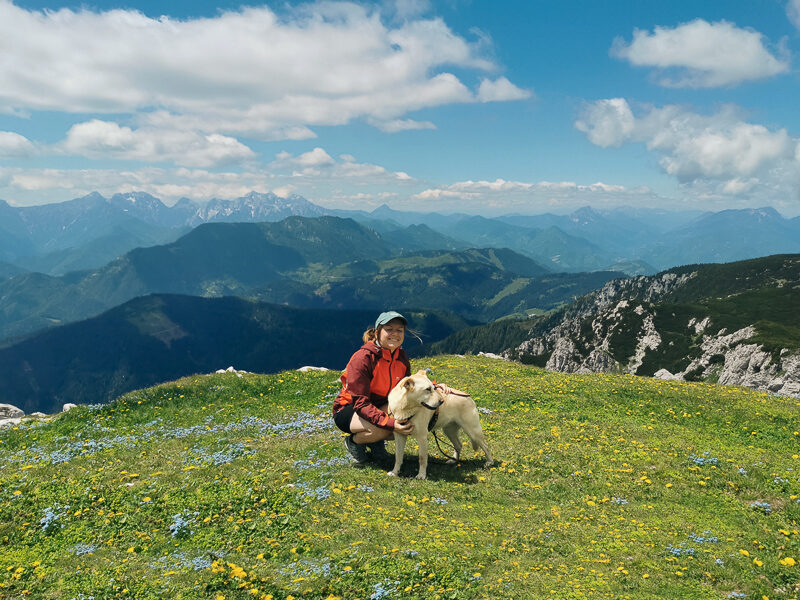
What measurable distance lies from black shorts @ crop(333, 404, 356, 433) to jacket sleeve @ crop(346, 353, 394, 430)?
1.78ft

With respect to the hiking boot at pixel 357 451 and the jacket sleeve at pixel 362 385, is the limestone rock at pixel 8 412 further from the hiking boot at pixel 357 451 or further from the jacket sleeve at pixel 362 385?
the jacket sleeve at pixel 362 385

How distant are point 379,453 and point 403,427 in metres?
2.90

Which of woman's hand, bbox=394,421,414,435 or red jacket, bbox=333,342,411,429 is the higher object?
red jacket, bbox=333,342,411,429

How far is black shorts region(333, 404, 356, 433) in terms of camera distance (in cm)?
1388

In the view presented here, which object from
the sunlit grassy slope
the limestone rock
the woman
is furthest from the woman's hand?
Result: the limestone rock

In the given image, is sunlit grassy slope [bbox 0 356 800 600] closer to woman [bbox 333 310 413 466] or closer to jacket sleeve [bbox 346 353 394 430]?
woman [bbox 333 310 413 466]

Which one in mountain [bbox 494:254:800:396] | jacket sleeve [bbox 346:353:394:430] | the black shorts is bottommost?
mountain [bbox 494:254:800:396]

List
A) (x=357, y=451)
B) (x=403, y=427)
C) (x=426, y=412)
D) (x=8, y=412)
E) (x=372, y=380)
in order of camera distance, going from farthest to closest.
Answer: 1. (x=8, y=412)
2. (x=357, y=451)
3. (x=372, y=380)
4. (x=426, y=412)
5. (x=403, y=427)

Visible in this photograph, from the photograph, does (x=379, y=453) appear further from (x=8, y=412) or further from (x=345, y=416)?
(x=8, y=412)

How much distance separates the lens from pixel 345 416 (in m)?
14.0

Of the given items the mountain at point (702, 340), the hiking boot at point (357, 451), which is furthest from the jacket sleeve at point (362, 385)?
the mountain at point (702, 340)

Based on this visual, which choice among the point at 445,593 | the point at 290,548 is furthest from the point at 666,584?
the point at 290,548

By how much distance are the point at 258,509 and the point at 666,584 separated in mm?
9987

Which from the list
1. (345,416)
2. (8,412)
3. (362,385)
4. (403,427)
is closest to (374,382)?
(362,385)
